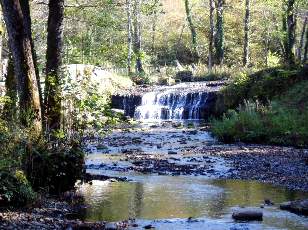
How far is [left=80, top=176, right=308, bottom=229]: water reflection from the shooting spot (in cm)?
849

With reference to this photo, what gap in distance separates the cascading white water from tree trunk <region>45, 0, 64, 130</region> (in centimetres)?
1821

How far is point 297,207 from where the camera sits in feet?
28.6

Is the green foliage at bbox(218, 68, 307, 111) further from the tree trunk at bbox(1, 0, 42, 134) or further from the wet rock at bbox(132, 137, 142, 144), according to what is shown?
the tree trunk at bbox(1, 0, 42, 134)

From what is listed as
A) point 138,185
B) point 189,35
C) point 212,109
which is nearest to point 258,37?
point 189,35

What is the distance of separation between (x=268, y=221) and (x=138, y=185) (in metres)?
3.66

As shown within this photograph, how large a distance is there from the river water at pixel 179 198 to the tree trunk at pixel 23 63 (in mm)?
1844

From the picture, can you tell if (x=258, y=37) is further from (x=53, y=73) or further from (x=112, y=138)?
(x=53, y=73)

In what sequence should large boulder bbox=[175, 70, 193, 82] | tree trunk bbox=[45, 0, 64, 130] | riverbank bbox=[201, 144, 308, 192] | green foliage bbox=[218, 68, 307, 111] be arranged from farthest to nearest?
large boulder bbox=[175, 70, 193, 82] → green foliage bbox=[218, 68, 307, 111] → riverbank bbox=[201, 144, 308, 192] → tree trunk bbox=[45, 0, 64, 130]

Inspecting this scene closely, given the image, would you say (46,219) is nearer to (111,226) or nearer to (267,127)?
(111,226)

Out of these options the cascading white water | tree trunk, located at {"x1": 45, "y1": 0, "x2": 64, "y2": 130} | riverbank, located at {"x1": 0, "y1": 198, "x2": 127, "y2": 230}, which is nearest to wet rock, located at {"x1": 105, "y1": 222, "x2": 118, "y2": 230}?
riverbank, located at {"x1": 0, "y1": 198, "x2": 127, "y2": 230}

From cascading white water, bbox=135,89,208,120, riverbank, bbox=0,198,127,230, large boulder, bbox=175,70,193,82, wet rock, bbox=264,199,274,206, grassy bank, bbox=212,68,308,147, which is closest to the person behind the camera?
riverbank, bbox=0,198,127,230

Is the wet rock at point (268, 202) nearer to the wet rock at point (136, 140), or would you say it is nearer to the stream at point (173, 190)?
the stream at point (173, 190)

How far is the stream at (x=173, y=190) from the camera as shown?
8.18 meters

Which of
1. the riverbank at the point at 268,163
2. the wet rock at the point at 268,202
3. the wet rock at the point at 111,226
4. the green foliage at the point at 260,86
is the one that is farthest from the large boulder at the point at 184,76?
the wet rock at the point at 111,226
